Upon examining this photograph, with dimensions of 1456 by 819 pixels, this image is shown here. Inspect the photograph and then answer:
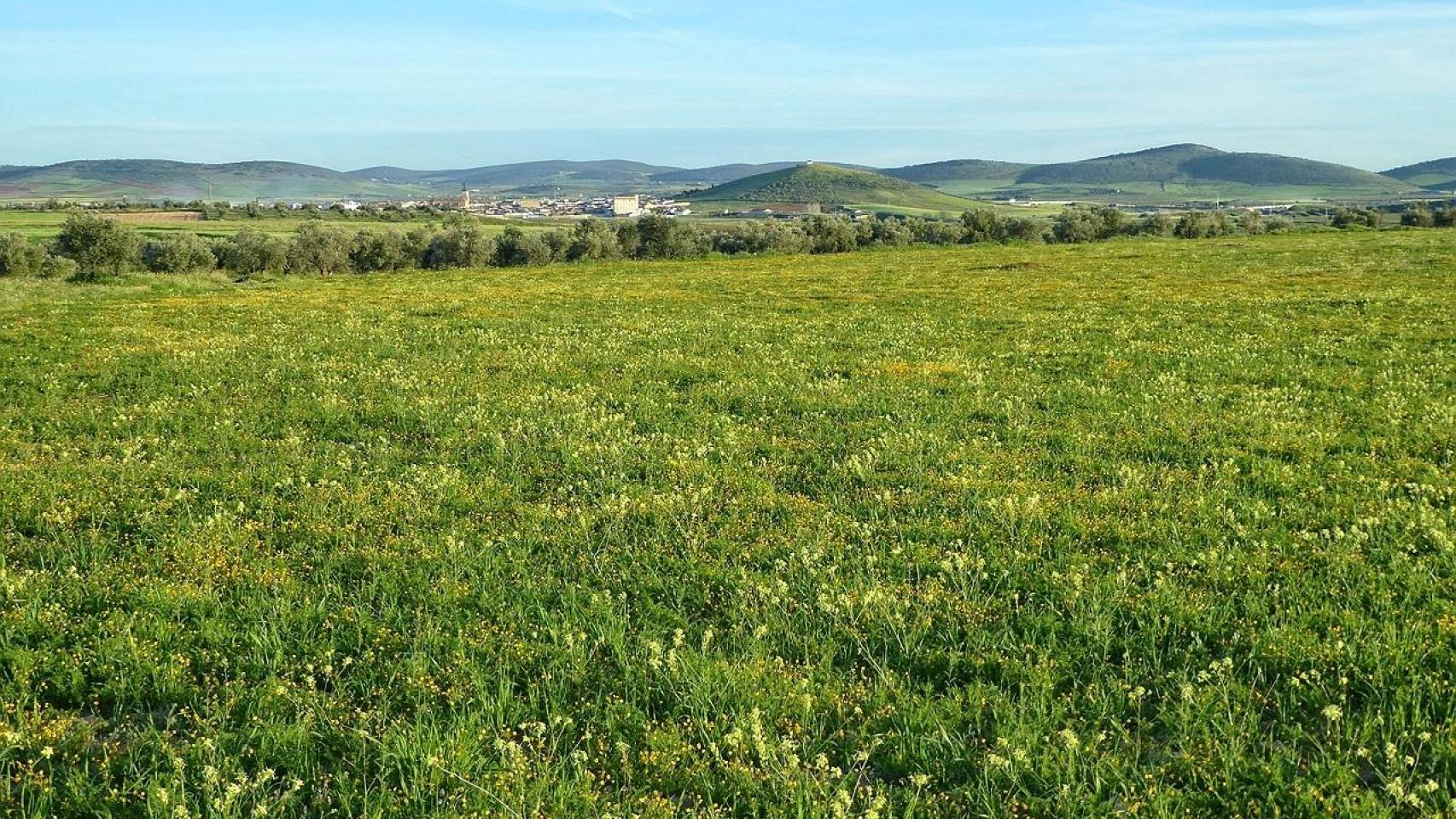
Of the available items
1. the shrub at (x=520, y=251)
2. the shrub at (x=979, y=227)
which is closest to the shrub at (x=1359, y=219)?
the shrub at (x=979, y=227)

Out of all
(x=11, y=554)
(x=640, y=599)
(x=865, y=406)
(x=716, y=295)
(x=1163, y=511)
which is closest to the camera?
(x=640, y=599)

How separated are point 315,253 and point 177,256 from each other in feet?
30.0

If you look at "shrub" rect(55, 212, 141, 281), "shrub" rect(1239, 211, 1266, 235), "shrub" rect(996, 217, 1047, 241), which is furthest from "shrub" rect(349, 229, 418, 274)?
"shrub" rect(1239, 211, 1266, 235)

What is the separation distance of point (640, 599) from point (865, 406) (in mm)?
8409

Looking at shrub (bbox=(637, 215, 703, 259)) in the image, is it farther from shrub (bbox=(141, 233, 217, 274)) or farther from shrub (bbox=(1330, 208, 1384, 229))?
shrub (bbox=(1330, 208, 1384, 229))

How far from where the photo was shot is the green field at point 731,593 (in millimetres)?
5465

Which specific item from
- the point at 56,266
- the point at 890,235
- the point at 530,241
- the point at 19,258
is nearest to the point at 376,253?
the point at 530,241

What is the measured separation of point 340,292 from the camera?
135 feet

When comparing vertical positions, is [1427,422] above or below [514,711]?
above

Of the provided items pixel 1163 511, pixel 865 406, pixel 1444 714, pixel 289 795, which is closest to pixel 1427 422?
pixel 1163 511

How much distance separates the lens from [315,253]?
68.4 metres

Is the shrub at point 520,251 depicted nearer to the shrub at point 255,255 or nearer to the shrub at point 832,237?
the shrub at point 255,255

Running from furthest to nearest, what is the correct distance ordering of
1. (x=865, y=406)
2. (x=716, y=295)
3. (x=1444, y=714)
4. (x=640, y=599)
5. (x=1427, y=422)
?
(x=716, y=295), (x=865, y=406), (x=1427, y=422), (x=640, y=599), (x=1444, y=714)

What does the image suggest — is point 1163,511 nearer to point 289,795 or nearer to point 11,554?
point 289,795
